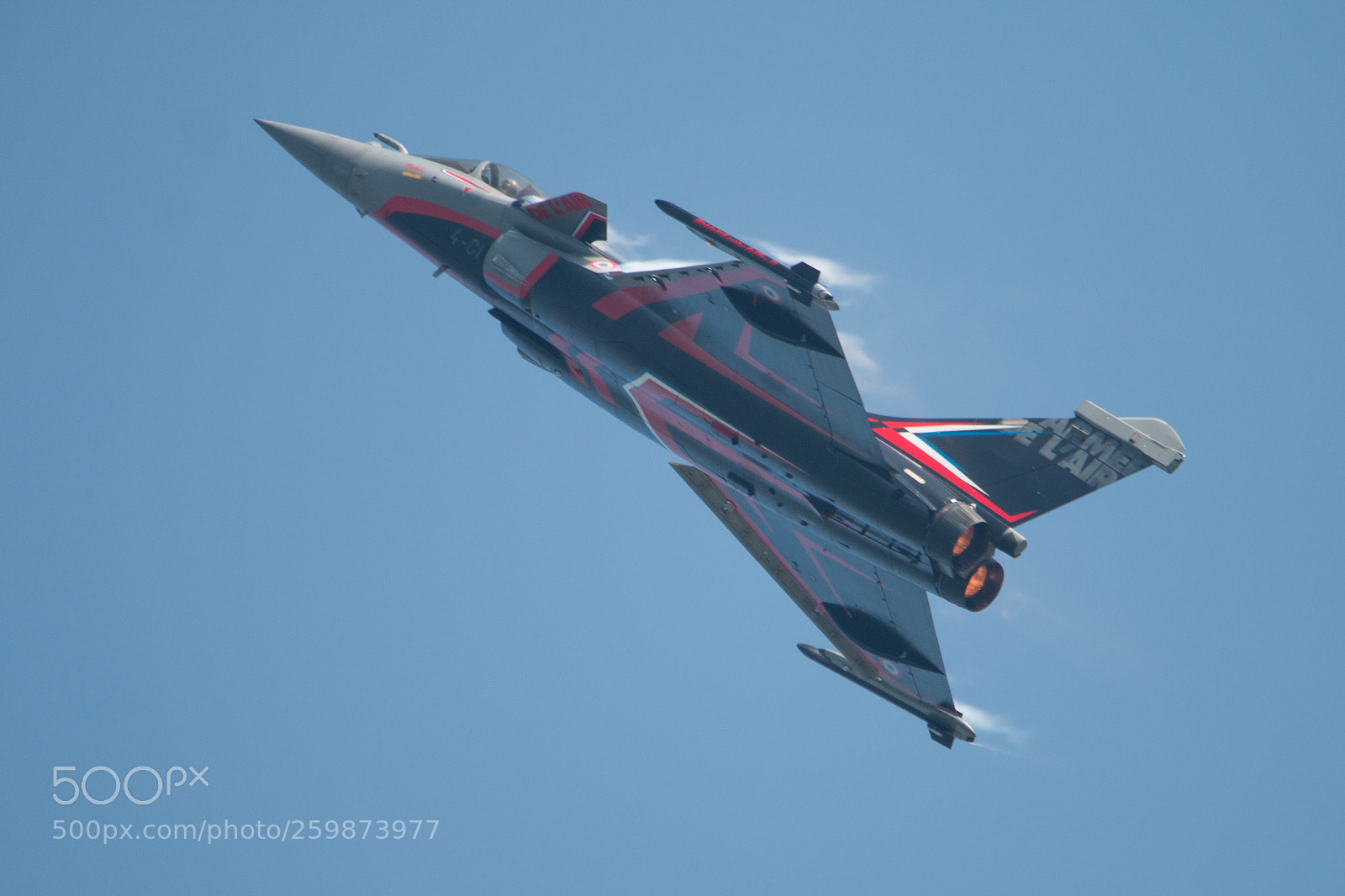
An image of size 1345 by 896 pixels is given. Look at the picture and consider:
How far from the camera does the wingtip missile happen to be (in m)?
14.1

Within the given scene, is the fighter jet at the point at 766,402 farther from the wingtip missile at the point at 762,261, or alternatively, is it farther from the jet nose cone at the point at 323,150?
the jet nose cone at the point at 323,150

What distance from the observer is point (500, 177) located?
19656 mm

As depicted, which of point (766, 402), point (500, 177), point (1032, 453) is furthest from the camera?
point (500, 177)

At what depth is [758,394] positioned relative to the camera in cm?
1662

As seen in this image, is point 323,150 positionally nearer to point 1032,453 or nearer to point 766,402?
point 766,402

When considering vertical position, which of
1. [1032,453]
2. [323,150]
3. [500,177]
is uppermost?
[500,177]

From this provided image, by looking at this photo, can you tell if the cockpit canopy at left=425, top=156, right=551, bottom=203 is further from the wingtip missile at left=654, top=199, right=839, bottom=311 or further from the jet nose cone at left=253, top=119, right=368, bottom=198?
the wingtip missile at left=654, top=199, right=839, bottom=311

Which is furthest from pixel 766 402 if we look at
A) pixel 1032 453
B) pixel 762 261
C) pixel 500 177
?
pixel 500 177

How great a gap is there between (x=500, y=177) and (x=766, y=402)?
693 cm

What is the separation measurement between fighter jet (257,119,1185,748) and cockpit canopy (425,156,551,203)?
525 mm

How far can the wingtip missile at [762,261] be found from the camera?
46.3 ft

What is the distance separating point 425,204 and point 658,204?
626 centimetres

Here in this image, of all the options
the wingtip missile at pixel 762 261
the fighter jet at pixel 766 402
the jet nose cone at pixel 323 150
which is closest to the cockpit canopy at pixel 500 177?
the fighter jet at pixel 766 402

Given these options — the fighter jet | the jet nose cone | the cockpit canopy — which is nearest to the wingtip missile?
the fighter jet
